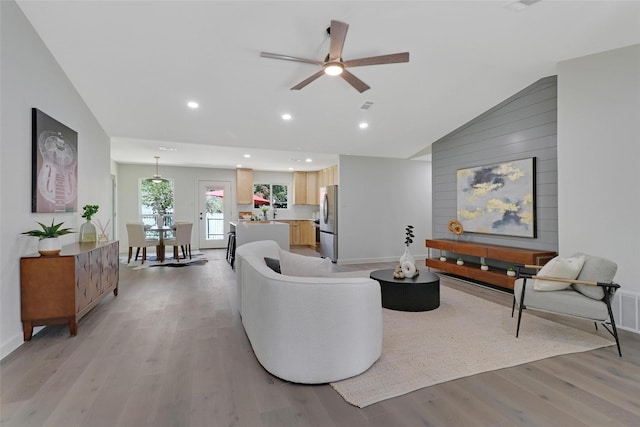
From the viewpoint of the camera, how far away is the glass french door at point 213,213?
9.00 m

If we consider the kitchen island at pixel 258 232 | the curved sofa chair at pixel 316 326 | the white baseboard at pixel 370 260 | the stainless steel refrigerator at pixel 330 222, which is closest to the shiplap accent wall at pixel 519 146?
the white baseboard at pixel 370 260

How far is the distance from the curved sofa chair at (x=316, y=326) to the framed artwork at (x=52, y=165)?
2.59 meters

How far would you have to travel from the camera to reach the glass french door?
9.00 meters

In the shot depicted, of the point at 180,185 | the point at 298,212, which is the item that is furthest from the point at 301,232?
the point at 180,185

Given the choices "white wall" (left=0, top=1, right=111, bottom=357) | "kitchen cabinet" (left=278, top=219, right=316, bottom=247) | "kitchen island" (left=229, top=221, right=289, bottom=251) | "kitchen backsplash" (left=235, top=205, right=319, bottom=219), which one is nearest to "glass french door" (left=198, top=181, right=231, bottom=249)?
"kitchen backsplash" (left=235, top=205, right=319, bottom=219)

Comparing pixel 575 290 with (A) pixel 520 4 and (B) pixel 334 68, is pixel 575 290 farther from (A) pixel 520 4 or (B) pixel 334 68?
(B) pixel 334 68

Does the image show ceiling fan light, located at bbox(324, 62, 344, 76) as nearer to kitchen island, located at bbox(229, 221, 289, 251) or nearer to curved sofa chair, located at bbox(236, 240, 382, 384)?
curved sofa chair, located at bbox(236, 240, 382, 384)

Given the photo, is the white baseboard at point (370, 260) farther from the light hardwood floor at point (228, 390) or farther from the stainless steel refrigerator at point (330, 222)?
the light hardwood floor at point (228, 390)

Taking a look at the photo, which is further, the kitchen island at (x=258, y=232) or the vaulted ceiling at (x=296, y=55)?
the kitchen island at (x=258, y=232)

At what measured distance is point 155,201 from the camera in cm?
868

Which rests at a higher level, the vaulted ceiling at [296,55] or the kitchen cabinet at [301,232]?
the vaulted ceiling at [296,55]

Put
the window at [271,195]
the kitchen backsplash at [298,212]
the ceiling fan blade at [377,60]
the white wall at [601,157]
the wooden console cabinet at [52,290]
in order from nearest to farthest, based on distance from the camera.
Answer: the wooden console cabinet at [52,290] → the ceiling fan blade at [377,60] → the white wall at [601,157] → the window at [271,195] → the kitchen backsplash at [298,212]

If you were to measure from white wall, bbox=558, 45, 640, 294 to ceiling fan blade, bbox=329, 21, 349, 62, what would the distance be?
111 inches

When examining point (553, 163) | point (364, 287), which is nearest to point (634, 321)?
point (553, 163)
